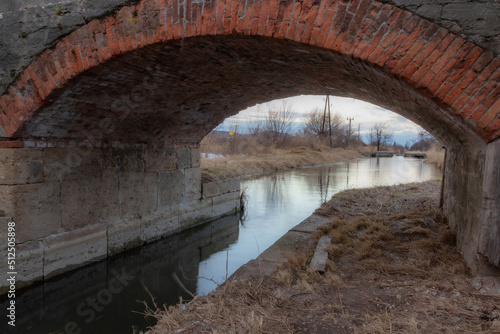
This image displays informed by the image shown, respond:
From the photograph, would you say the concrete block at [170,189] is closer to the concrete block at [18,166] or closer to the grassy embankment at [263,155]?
the concrete block at [18,166]

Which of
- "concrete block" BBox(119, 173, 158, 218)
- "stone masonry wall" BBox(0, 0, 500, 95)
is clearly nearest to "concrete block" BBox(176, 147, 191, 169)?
"concrete block" BBox(119, 173, 158, 218)

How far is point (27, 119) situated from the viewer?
430 cm

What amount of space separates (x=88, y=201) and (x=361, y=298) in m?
4.39

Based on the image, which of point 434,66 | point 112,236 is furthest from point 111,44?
point 112,236

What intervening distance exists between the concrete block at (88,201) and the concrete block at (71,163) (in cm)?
11

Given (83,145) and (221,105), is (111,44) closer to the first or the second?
(83,145)

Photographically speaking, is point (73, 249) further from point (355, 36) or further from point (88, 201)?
point (355, 36)

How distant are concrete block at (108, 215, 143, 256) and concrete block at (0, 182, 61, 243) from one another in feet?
3.53

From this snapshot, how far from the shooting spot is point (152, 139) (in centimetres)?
693

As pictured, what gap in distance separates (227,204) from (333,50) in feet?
22.1

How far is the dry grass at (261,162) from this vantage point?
9602 mm

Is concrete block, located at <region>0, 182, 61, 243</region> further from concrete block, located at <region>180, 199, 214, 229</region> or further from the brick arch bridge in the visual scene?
concrete block, located at <region>180, 199, 214, 229</region>

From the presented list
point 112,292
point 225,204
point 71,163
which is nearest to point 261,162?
point 225,204

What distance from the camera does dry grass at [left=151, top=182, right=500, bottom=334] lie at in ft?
8.54
